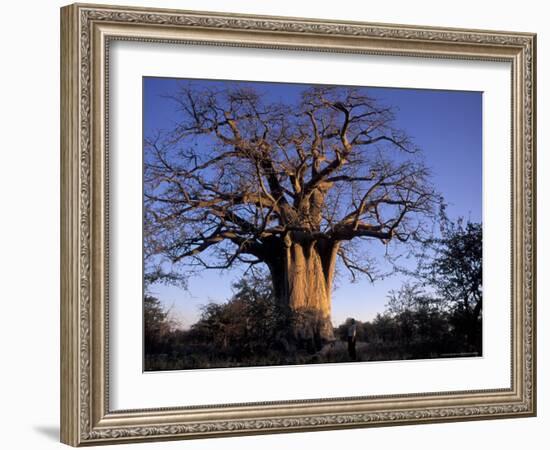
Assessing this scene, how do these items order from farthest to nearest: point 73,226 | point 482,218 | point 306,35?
point 482,218, point 306,35, point 73,226

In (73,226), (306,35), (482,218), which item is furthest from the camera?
(482,218)

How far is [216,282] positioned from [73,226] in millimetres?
731

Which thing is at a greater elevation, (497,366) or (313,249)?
(313,249)

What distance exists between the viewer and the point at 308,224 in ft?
20.0

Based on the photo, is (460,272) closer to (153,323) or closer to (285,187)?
(285,187)

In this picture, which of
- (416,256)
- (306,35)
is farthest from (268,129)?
(416,256)

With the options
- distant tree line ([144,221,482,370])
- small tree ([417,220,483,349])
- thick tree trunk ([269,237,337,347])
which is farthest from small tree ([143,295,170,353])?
small tree ([417,220,483,349])

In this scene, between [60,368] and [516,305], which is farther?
[516,305]

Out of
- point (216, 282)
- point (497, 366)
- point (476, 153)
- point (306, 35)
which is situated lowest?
point (497, 366)

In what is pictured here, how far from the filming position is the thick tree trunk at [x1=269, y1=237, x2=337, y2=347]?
6.05m

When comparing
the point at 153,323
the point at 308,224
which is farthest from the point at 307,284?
the point at 153,323

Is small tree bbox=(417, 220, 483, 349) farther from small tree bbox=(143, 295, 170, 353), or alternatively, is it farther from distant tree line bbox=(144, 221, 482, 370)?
small tree bbox=(143, 295, 170, 353)

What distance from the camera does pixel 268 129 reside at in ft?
19.8

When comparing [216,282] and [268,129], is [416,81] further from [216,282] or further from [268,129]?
[216,282]
